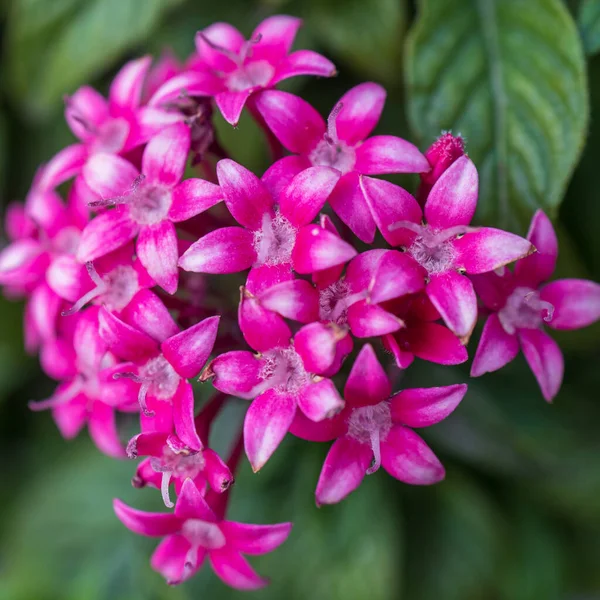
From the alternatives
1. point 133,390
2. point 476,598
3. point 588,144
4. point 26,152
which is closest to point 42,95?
point 26,152

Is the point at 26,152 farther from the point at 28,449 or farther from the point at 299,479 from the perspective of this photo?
the point at 299,479

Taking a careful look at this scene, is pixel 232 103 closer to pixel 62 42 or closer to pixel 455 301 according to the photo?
pixel 455 301

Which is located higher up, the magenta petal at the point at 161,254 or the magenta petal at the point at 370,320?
the magenta petal at the point at 161,254

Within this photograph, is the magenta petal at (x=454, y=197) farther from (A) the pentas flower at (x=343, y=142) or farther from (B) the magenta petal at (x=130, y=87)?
(B) the magenta petal at (x=130, y=87)

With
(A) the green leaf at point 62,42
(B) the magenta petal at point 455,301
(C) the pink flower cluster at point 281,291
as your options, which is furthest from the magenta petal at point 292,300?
(A) the green leaf at point 62,42

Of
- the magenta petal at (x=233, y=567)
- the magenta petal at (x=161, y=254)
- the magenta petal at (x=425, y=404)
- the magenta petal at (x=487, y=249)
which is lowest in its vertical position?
the magenta petal at (x=233, y=567)

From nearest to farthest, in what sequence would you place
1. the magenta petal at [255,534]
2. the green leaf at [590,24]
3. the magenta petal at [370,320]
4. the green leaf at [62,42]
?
1. the magenta petal at [370,320]
2. the magenta petal at [255,534]
3. the green leaf at [590,24]
4. the green leaf at [62,42]
